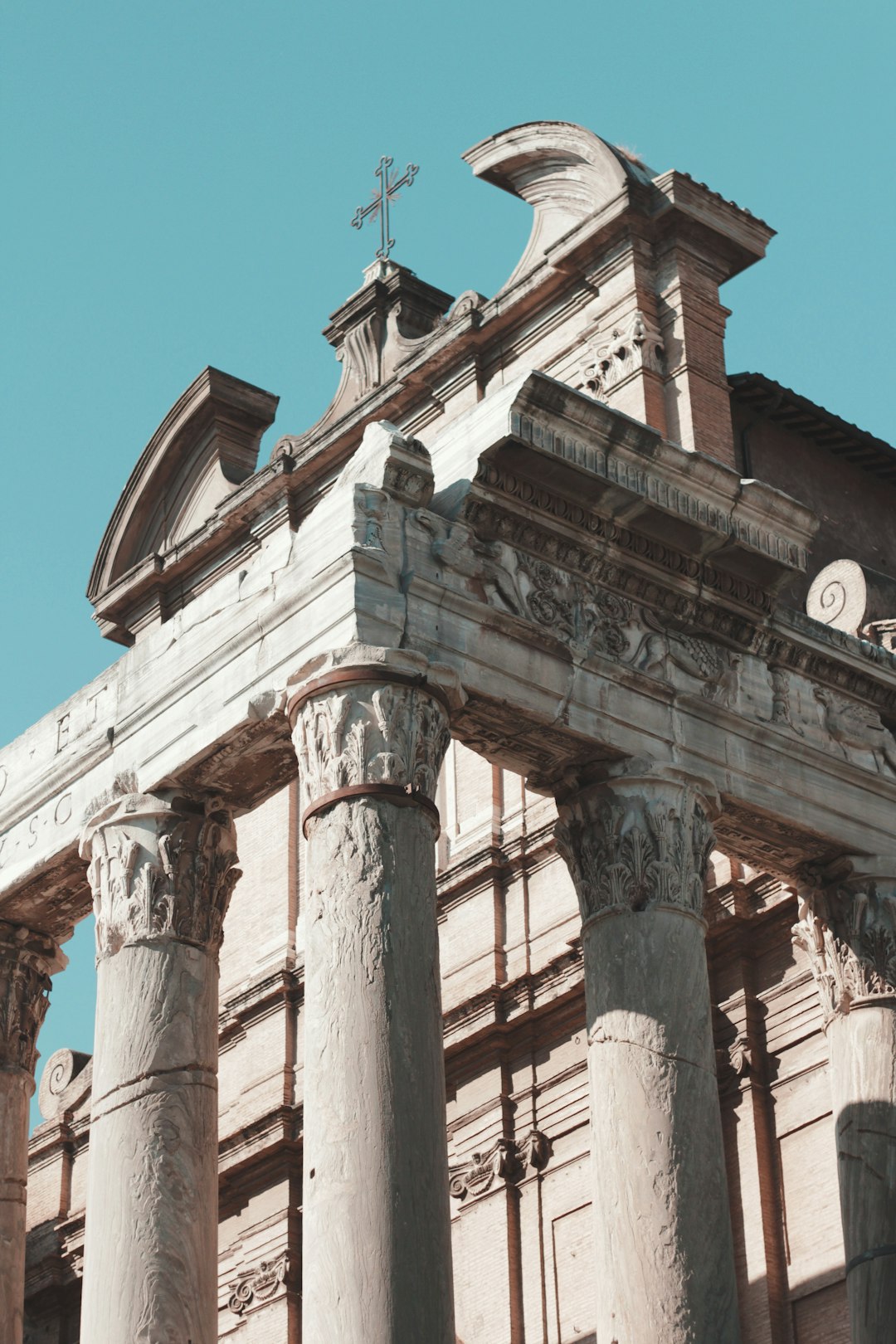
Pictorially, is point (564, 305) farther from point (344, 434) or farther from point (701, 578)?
point (701, 578)

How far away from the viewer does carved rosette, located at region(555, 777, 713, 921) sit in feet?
54.0

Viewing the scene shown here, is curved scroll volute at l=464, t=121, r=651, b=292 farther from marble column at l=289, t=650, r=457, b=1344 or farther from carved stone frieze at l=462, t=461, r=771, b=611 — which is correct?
marble column at l=289, t=650, r=457, b=1344

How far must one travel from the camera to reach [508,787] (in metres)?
23.3

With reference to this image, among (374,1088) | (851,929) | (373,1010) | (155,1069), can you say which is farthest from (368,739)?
(851,929)

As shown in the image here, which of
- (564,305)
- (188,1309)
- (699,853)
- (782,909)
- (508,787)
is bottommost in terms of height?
(188,1309)

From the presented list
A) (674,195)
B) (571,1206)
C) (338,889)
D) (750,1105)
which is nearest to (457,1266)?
(571,1206)

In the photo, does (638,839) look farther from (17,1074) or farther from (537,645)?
(17,1074)

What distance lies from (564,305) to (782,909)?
6885mm

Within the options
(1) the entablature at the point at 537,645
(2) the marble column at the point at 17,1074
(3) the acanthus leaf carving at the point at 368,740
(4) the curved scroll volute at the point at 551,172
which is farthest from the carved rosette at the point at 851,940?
(4) the curved scroll volute at the point at 551,172

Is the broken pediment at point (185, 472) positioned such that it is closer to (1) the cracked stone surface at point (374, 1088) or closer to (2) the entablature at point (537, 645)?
(2) the entablature at point (537, 645)

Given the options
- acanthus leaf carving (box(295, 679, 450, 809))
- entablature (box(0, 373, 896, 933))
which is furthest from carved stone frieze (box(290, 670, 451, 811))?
entablature (box(0, 373, 896, 933))

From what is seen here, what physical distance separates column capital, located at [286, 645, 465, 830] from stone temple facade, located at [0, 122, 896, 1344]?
3cm

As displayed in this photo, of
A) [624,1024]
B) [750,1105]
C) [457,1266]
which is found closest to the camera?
[624,1024]

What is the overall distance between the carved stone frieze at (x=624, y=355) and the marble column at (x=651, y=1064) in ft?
23.5
